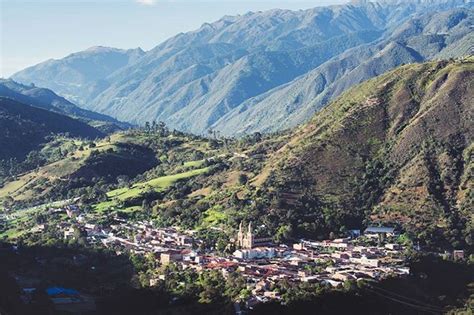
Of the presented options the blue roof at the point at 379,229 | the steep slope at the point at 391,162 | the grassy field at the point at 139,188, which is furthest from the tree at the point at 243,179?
the blue roof at the point at 379,229

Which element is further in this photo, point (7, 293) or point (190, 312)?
point (7, 293)

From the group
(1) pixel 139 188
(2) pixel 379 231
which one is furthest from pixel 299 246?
(1) pixel 139 188

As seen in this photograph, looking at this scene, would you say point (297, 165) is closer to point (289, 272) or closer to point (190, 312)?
point (289, 272)

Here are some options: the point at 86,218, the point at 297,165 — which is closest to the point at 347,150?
the point at 297,165

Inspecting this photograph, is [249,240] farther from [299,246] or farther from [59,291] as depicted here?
[59,291]

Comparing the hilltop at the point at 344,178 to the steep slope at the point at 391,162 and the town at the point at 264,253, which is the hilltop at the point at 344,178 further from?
the town at the point at 264,253

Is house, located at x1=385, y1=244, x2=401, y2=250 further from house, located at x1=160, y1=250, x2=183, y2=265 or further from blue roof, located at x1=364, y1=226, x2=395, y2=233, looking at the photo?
house, located at x1=160, y1=250, x2=183, y2=265
